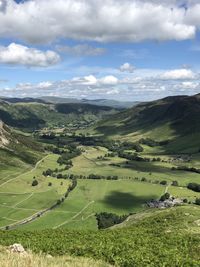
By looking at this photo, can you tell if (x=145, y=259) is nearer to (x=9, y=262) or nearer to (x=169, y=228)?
(x=9, y=262)

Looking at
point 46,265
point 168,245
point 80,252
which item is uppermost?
point 46,265

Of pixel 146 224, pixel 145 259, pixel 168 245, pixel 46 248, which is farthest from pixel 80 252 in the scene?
pixel 146 224

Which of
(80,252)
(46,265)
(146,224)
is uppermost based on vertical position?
(46,265)

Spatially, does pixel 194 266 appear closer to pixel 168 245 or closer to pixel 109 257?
pixel 109 257

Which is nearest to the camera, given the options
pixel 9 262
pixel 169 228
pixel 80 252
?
pixel 9 262

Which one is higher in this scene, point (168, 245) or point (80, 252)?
point (80, 252)

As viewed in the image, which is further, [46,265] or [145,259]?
Answer: [145,259]

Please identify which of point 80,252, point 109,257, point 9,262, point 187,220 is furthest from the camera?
point 187,220

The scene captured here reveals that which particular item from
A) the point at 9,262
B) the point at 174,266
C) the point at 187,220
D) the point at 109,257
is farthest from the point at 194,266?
the point at 187,220

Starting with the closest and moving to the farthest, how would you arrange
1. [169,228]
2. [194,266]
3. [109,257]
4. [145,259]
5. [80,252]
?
[194,266]
[145,259]
[109,257]
[80,252]
[169,228]
